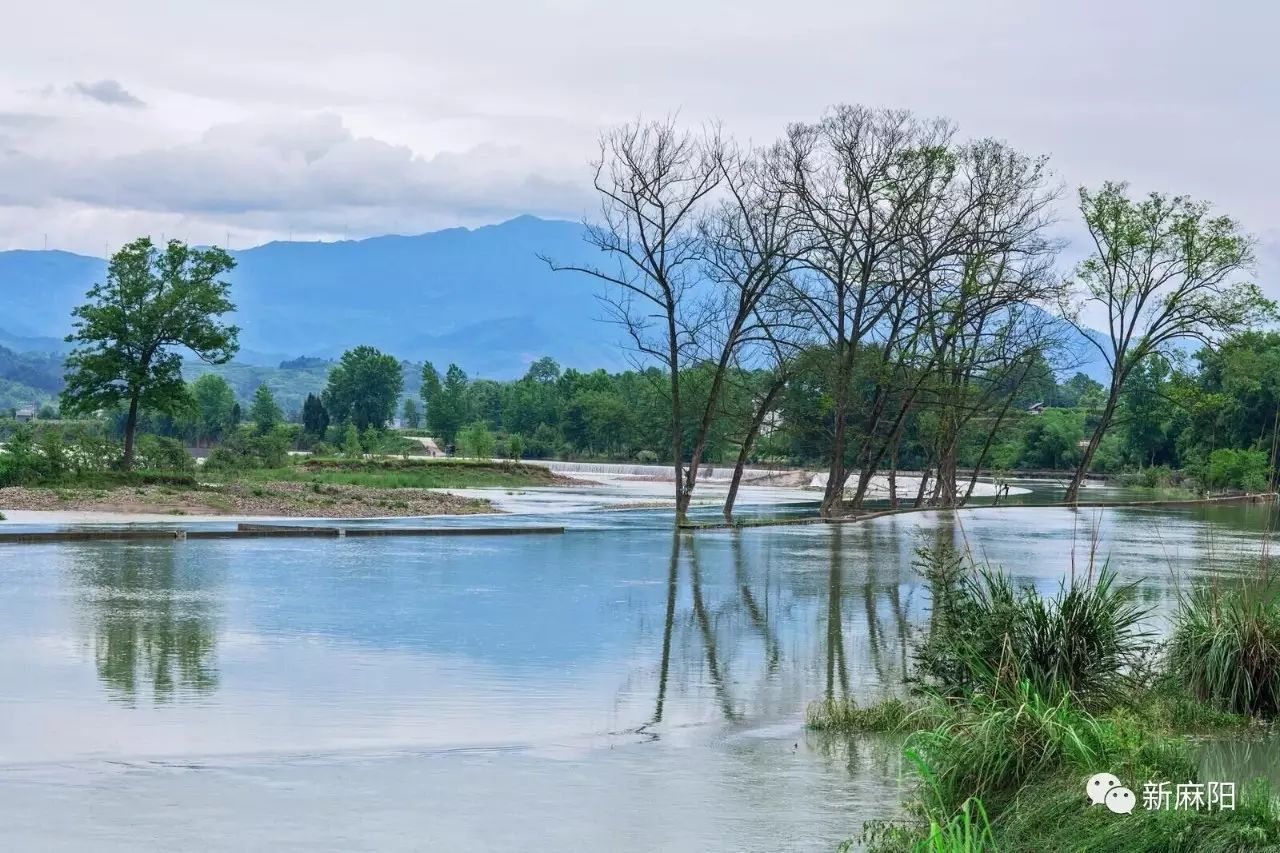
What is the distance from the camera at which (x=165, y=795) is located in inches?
341

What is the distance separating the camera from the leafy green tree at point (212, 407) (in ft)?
502

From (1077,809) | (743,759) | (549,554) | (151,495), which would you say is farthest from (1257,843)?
(151,495)

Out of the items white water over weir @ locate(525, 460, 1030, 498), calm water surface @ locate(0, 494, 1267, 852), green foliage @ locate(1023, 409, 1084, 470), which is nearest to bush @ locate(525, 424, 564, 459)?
white water over weir @ locate(525, 460, 1030, 498)

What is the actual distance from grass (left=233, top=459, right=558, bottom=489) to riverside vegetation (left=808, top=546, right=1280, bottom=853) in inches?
1829

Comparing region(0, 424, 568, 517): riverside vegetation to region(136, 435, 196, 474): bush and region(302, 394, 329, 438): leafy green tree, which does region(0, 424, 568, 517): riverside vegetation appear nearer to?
region(136, 435, 196, 474): bush

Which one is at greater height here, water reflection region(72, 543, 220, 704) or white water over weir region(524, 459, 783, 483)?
white water over weir region(524, 459, 783, 483)

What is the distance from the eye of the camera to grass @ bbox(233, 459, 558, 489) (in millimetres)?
59875

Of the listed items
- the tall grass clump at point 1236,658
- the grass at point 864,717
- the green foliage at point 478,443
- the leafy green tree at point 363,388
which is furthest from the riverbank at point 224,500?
the leafy green tree at point 363,388

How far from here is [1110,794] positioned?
706 centimetres

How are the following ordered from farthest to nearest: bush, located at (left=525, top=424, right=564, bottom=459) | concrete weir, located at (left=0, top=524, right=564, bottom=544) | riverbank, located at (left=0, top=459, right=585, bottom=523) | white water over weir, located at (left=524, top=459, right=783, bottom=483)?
bush, located at (left=525, top=424, right=564, bottom=459) → white water over weir, located at (left=524, top=459, right=783, bottom=483) → riverbank, located at (left=0, top=459, right=585, bottom=523) → concrete weir, located at (left=0, top=524, right=564, bottom=544)

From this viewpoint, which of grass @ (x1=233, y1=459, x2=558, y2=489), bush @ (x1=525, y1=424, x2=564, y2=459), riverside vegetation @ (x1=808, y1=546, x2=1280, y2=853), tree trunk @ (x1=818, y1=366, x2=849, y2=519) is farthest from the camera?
bush @ (x1=525, y1=424, x2=564, y2=459)

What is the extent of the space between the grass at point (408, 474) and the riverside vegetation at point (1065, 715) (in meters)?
46.5

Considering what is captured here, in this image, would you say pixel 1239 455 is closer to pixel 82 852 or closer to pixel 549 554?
pixel 549 554

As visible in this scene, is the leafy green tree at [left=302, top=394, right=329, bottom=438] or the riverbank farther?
the leafy green tree at [left=302, top=394, right=329, bottom=438]
